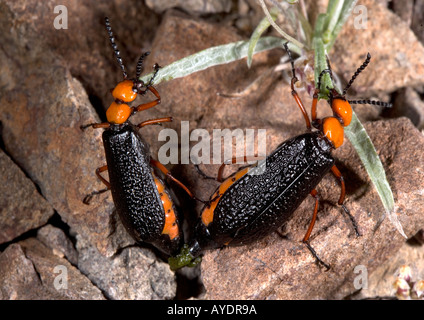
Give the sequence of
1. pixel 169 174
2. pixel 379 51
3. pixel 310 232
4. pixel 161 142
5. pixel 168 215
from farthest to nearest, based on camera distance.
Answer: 1. pixel 379 51
2. pixel 161 142
3. pixel 169 174
4. pixel 168 215
5. pixel 310 232

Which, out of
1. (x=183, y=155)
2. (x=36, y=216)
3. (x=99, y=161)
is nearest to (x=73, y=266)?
(x=36, y=216)

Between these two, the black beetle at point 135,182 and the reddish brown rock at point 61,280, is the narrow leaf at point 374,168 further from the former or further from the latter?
the reddish brown rock at point 61,280

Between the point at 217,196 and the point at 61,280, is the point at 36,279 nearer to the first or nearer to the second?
the point at 61,280

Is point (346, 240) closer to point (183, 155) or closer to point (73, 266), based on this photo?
point (183, 155)

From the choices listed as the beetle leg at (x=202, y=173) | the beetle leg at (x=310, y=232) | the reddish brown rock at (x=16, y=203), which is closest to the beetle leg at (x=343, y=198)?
the beetle leg at (x=310, y=232)

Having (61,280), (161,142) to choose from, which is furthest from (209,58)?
(61,280)

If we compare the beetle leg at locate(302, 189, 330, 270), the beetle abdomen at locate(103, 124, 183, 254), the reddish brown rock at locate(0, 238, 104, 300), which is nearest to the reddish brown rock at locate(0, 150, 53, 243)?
the reddish brown rock at locate(0, 238, 104, 300)

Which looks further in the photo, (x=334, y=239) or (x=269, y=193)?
(x=334, y=239)

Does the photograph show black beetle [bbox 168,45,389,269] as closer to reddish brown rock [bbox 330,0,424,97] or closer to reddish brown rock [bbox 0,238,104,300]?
reddish brown rock [bbox 330,0,424,97]
